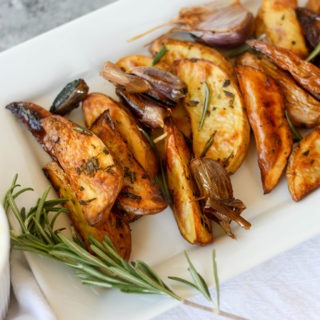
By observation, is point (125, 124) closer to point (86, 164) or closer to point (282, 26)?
point (86, 164)

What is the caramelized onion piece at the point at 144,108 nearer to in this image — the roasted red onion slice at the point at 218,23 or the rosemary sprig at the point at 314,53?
the roasted red onion slice at the point at 218,23

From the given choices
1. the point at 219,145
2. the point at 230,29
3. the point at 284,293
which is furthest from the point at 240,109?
the point at 284,293

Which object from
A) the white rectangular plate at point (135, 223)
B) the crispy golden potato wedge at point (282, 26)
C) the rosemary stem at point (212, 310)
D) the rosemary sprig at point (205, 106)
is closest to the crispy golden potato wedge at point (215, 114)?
the rosemary sprig at point (205, 106)

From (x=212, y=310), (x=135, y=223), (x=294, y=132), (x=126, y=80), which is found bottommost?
(x=212, y=310)

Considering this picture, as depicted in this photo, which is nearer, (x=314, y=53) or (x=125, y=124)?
(x=125, y=124)

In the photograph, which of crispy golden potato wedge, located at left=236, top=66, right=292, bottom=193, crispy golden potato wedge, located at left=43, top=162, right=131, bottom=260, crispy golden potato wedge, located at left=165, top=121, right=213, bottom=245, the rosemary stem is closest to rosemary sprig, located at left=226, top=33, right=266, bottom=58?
crispy golden potato wedge, located at left=236, top=66, right=292, bottom=193

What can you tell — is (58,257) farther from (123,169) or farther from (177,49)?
(177,49)

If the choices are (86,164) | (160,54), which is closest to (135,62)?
(160,54)
